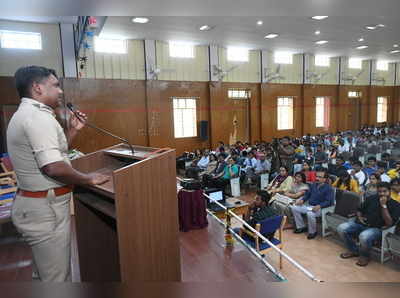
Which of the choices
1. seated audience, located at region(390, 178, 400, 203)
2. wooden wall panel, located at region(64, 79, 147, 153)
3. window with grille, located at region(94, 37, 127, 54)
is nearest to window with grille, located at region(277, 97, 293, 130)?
wooden wall panel, located at region(64, 79, 147, 153)

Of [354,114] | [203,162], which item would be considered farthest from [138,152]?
[354,114]

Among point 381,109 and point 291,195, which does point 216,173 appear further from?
point 381,109

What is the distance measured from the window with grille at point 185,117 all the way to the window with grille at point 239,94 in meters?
1.74

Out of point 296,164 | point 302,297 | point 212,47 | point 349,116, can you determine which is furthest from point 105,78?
point 349,116

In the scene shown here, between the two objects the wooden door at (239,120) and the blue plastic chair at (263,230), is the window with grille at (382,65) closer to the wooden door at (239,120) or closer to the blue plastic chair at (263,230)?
the wooden door at (239,120)

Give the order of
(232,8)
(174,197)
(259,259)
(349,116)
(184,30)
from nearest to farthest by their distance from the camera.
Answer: (174,197)
(232,8)
(259,259)
(184,30)
(349,116)

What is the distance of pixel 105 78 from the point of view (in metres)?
9.64

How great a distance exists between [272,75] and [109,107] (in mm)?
7342

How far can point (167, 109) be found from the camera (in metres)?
10.7

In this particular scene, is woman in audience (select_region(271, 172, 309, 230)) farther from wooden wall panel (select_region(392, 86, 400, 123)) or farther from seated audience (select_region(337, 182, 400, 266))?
wooden wall panel (select_region(392, 86, 400, 123))

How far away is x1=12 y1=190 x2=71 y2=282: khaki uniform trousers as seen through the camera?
148 centimetres

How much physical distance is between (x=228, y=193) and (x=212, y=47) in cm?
647

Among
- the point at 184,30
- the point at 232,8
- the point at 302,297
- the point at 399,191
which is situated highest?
the point at 184,30

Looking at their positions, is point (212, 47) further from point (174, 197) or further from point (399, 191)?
point (174, 197)
